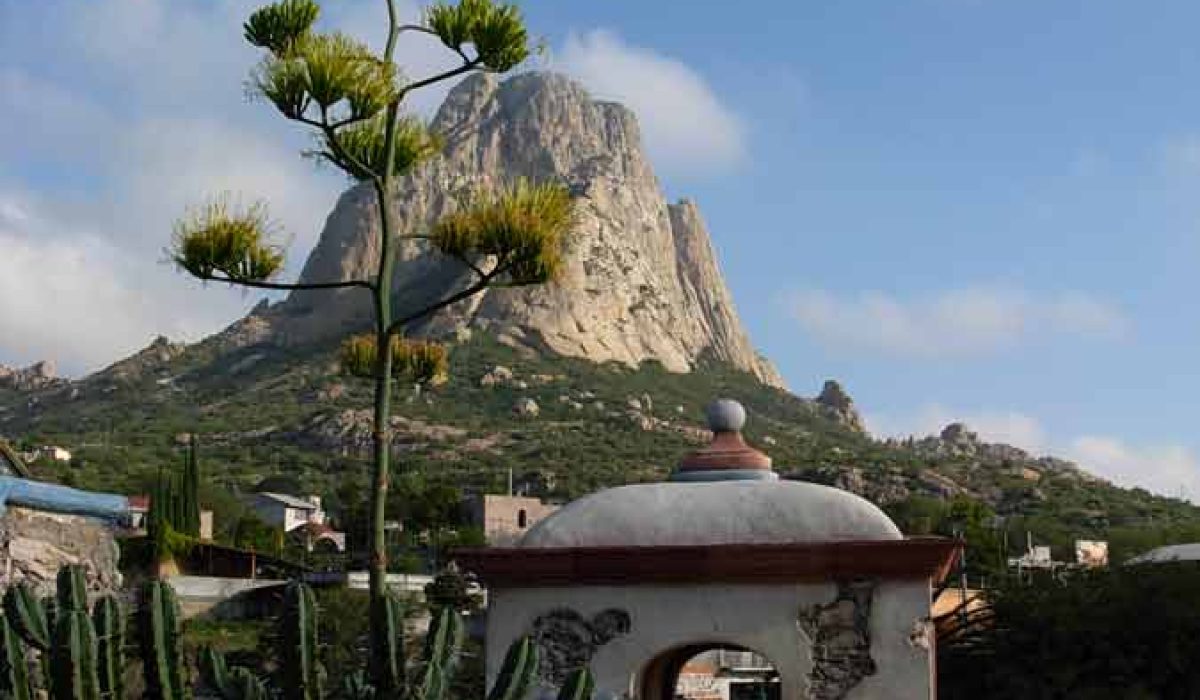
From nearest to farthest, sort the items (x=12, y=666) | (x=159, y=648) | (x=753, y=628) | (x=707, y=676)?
1. (x=12, y=666)
2. (x=159, y=648)
3. (x=753, y=628)
4. (x=707, y=676)

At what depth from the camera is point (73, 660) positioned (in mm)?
6238

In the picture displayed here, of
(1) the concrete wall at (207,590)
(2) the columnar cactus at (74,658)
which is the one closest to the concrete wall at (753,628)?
(2) the columnar cactus at (74,658)

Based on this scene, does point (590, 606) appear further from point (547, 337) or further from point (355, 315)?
point (355, 315)

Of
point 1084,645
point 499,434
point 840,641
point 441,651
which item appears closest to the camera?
point 441,651

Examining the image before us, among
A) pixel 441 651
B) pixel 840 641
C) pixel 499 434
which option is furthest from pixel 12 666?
pixel 499 434

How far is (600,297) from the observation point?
112812mm

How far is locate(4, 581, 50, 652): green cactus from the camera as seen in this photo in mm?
6781

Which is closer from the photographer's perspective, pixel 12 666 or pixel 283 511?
pixel 12 666

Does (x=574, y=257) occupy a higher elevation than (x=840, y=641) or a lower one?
higher

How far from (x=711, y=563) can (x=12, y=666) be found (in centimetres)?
389

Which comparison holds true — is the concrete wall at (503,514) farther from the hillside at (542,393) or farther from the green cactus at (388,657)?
the green cactus at (388,657)

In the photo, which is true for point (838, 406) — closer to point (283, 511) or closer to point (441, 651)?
point (283, 511)

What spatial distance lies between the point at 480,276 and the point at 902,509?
176ft

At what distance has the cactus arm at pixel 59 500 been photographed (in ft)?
27.9
